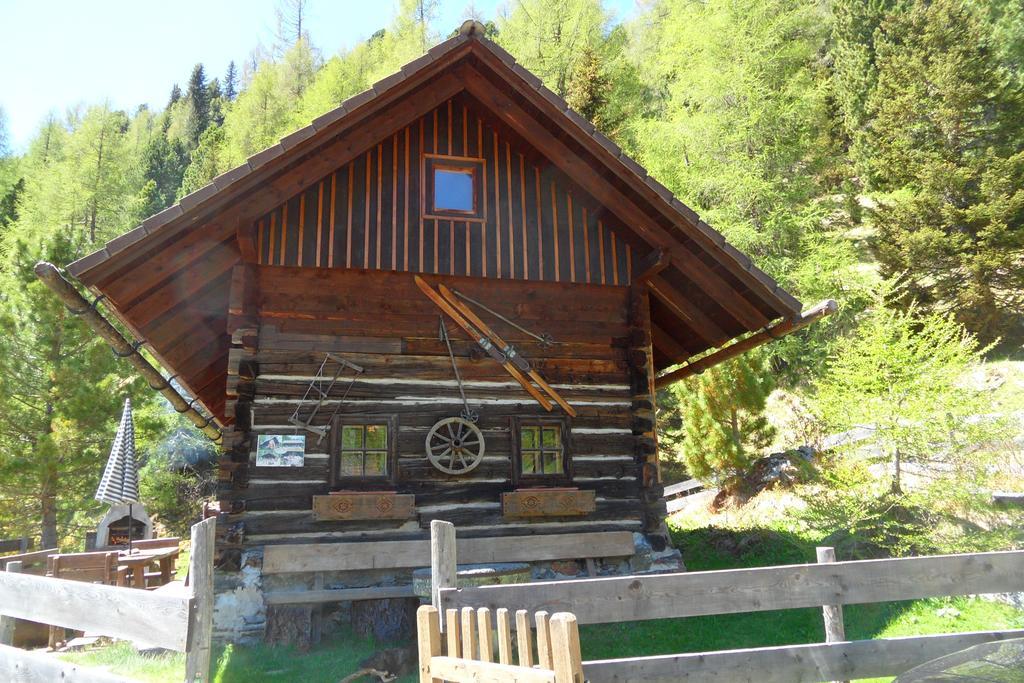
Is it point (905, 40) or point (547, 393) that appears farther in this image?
point (905, 40)

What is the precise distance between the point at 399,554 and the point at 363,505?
702mm

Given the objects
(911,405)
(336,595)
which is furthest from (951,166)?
(336,595)

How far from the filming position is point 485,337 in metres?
8.80

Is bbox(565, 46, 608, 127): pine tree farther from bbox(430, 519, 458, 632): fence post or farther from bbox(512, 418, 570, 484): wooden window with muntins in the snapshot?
bbox(430, 519, 458, 632): fence post

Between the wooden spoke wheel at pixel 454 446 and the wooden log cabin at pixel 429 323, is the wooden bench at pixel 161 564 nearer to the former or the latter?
the wooden log cabin at pixel 429 323

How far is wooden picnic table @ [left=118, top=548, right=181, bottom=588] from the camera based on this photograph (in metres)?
10.5

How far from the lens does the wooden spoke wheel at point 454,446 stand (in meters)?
8.38

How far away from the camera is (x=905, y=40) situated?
25469 mm

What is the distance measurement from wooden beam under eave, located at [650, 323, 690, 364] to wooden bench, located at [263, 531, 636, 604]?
4029 mm

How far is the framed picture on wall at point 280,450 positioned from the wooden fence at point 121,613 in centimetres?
295

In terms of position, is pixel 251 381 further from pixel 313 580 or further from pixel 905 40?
pixel 905 40

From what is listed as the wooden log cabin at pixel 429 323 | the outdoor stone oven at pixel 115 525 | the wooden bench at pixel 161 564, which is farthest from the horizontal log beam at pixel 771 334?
the outdoor stone oven at pixel 115 525

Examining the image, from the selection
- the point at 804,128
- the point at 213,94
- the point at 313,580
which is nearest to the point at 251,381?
the point at 313,580

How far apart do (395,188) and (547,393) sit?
3.27 metres
